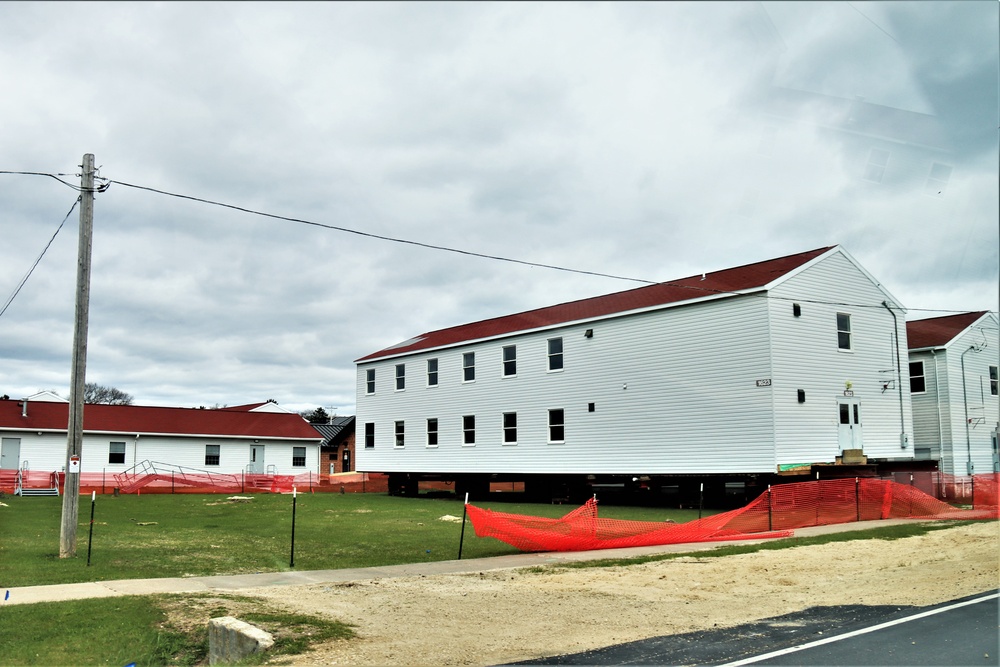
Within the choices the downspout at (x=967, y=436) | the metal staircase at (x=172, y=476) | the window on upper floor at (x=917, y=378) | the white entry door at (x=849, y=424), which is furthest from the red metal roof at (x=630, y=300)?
the metal staircase at (x=172, y=476)

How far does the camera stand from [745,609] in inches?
439

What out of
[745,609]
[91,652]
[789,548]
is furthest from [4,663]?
[789,548]

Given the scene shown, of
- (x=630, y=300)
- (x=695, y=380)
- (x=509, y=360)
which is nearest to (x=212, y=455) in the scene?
(x=509, y=360)

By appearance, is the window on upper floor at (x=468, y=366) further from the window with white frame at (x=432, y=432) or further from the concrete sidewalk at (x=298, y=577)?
the concrete sidewalk at (x=298, y=577)

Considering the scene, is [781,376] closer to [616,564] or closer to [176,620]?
[616,564]

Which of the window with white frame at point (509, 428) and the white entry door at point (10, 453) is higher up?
the window with white frame at point (509, 428)

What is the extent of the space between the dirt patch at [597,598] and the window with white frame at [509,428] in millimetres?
19440

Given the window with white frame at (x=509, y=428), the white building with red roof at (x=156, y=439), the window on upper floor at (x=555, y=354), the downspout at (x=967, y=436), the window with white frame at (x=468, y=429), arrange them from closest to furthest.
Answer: the window on upper floor at (x=555, y=354), the downspout at (x=967, y=436), the window with white frame at (x=509, y=428), the window with white frame at (x=468, y=429), the white building with red roof at (x=156, y=439)

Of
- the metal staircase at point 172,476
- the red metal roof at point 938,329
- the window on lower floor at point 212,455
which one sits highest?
the red metal roof at point 938,329

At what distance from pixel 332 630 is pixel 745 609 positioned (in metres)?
5.43

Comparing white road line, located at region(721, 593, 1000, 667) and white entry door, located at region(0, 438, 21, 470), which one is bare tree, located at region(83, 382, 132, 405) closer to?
white entry door, located at region(0, 438, 21, 470)

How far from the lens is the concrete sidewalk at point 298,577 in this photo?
440 inches

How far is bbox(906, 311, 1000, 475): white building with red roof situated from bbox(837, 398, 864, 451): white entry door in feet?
23.9

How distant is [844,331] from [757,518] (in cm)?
1057
